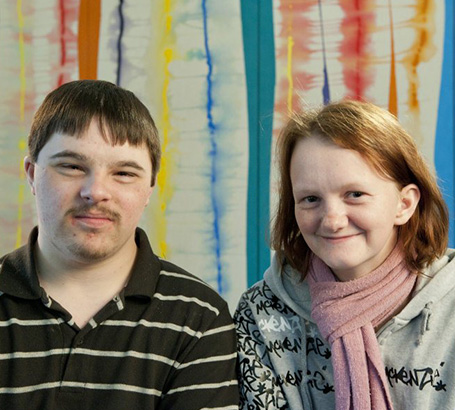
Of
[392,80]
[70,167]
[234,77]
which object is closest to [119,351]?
[70,167]

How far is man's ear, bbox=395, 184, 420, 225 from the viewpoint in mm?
1252

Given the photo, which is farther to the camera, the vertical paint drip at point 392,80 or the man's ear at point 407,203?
the vertical paint drip at point 392,80

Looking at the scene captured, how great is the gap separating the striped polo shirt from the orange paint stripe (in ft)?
3.83

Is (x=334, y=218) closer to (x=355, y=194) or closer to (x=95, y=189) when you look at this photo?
(x=355, y=194)

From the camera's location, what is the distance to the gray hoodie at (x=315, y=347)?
1166 mm

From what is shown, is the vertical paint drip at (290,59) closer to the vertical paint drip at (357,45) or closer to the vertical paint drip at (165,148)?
the vertical paint drip at (357,45)

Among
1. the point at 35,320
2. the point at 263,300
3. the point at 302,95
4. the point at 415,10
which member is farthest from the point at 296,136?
the point at 415,10

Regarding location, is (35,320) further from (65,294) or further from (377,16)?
(377,16)

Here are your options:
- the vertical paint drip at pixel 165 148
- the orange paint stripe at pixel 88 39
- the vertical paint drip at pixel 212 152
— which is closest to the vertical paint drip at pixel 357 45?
the vertical paint drip at pixel 212 152

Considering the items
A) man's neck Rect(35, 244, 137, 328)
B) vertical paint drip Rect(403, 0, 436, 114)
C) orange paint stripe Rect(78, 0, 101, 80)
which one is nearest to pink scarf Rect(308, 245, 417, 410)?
man's neck Rect(35, 244, 137, 328)

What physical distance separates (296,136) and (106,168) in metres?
0.35

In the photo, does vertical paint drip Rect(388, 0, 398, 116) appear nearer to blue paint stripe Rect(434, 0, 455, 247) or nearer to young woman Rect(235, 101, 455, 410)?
blue paint stripe Rect(434, 0, 455, 247)

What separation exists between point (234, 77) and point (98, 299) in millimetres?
1168

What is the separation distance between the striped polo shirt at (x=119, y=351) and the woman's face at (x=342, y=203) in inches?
10.0
